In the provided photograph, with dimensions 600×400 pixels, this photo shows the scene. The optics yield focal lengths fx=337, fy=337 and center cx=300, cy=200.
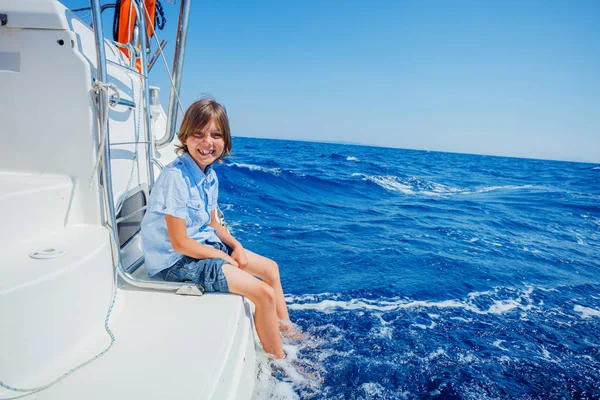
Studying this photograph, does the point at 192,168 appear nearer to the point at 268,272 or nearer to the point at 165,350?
the point at 268,272

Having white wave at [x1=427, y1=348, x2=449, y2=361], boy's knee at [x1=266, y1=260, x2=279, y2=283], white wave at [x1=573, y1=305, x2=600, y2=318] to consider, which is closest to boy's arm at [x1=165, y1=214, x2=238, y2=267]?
boy's knee at [x1=266, y1=260, x2=279, y2=283]

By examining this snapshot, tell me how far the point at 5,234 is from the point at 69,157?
47cm

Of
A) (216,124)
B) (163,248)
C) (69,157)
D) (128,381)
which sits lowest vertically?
(128,381)

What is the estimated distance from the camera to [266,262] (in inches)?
92.5

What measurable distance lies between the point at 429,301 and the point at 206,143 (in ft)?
9.90

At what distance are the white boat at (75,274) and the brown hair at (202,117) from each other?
370 mm

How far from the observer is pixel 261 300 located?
1.86 m

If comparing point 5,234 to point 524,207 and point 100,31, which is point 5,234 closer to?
point 100,31

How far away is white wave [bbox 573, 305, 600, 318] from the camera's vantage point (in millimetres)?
3630

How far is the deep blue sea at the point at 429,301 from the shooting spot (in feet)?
7.75

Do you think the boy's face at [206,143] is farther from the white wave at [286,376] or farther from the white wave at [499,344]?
the white wave at [499,344]

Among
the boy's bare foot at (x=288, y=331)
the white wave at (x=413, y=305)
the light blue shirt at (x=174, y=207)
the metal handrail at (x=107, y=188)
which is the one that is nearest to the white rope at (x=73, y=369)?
the metal handrail at (x=107, y=188)

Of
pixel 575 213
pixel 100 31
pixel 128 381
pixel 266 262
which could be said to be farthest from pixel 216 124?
pixel 575 213

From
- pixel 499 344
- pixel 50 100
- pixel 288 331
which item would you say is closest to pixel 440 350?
pixel 499 344
